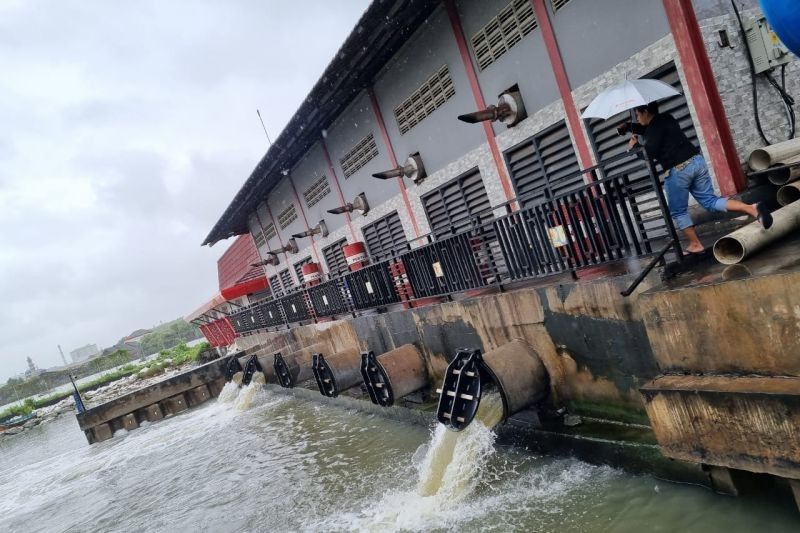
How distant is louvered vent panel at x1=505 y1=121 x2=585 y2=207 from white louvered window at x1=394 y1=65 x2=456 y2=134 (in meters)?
2.06

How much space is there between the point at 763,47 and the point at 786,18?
12.1 feet

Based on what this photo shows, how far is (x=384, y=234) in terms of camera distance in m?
13.7

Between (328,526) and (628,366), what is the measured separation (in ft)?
12.3

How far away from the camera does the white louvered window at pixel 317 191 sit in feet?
51.8

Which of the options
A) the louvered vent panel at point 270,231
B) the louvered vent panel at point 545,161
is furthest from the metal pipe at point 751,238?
the louvered vent panel at point 270,231

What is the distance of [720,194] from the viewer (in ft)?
20.7

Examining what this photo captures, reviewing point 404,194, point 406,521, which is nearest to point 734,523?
point 406,521

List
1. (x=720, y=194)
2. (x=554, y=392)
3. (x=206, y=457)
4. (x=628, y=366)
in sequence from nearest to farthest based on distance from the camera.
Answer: (x=628, y=366), (x=554, y=392), (x=720, y=194), (x=206, y=457)

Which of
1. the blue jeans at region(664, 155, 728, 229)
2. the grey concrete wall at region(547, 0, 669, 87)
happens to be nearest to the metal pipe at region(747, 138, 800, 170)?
the blue jeans at region(664, 155, 728, 229)

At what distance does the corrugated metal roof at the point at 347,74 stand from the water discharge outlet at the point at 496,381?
657cm

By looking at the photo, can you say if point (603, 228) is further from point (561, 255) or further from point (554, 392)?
point (554, 392)

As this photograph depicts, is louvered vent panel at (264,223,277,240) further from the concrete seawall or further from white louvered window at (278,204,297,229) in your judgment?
the concrete seawall

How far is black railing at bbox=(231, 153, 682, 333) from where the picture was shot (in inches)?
179

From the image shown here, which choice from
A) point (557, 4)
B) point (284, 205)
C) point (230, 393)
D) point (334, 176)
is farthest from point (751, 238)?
point (284, 205)
